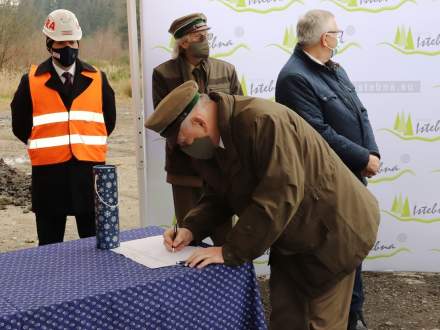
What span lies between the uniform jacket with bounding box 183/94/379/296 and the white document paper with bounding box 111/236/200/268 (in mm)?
126

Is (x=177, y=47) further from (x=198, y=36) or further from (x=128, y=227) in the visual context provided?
(x=128, y=227)

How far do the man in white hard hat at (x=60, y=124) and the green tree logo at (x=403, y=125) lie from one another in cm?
192

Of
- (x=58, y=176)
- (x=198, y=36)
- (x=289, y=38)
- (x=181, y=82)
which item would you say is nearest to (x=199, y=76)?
(x=181, y=82)

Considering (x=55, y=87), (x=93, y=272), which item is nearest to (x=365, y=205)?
(x=93, y=272)

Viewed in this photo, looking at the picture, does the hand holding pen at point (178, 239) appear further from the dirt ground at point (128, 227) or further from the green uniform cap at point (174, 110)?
the dirt ground at point (128, 227)

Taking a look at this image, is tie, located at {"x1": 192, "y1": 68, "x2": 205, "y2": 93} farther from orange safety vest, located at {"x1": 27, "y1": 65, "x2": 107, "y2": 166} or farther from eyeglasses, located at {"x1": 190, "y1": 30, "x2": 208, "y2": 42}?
orange safety vest, located at {"x1": 27, "y1": 65, "x2": 107, "y2": 166}

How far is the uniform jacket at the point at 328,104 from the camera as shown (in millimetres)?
2943

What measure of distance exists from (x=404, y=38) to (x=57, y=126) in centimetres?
221

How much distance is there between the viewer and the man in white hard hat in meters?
3.18

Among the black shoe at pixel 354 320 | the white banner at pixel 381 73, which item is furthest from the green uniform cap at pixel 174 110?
the white banner at pixel 381 73

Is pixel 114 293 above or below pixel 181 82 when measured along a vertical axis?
below

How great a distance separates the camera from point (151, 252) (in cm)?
213

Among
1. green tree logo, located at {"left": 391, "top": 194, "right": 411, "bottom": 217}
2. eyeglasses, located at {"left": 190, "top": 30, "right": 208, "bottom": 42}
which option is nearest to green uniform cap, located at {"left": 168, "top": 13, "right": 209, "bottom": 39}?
eyeglasses, located at {"left": 190, "top": 30, "right": 208, "bottom": 42}

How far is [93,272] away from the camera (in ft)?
6.33
